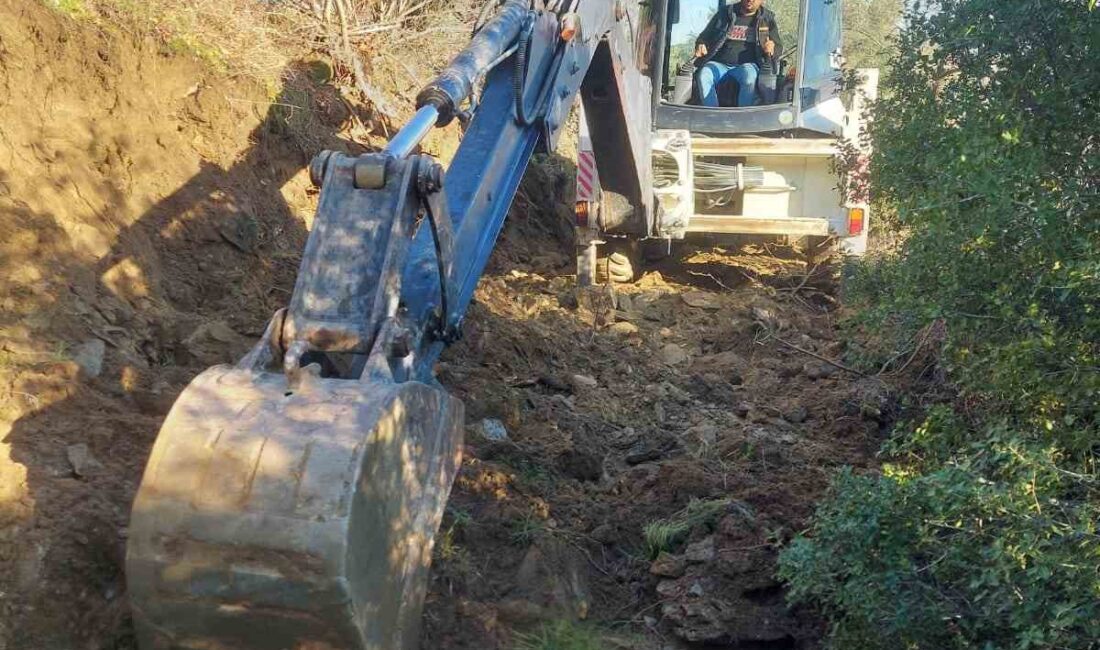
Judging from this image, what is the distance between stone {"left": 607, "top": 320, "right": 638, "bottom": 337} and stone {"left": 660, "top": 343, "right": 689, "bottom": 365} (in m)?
0.36

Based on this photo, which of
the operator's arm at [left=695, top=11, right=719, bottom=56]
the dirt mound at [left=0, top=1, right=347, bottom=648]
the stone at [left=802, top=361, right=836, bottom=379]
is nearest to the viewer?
the dirt mound at [left=0, top=1, right=347, bottom=648]

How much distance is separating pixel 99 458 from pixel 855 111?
294 inches

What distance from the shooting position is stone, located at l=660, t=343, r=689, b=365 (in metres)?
8.09

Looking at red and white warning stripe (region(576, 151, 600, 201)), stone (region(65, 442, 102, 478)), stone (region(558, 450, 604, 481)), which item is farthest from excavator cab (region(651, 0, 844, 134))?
stone (region(65, 442, 102, 478))

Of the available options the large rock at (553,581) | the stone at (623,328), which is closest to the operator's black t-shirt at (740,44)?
the stone at (623,328)

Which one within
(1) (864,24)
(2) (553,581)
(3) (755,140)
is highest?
(1) (864,24)

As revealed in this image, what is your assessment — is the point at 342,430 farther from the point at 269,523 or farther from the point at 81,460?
the point at 81,460

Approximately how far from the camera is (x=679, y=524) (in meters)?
4.90

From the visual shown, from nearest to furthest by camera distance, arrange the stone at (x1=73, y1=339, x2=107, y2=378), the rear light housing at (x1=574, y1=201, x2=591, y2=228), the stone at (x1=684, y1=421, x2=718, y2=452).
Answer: the stone at (x1=73, y1=339, x2=107, y2=378)
the stone at (x1=684, y1=421, x2=718, y2=452)
the rear light housing at (x1=574, y1=201, x2=591, y2=228)

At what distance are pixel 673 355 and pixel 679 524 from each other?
337 centimetres

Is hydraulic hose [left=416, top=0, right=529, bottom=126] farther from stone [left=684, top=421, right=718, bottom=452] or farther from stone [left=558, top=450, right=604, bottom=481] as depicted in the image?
stone [left=684, top=421, right=718, bottom=452]

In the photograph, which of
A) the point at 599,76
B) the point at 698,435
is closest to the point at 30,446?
the point at 698,435

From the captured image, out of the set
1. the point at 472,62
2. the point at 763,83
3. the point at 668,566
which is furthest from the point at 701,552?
the point at 763,83

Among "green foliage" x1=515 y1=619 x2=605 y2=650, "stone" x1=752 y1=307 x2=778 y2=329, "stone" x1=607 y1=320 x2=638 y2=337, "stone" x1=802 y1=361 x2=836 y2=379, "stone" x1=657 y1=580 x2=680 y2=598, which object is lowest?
"green foliage" x1=515 y1=619 x2=605 y2=650
